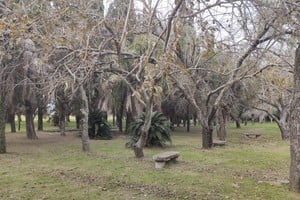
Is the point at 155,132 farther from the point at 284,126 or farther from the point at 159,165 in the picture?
the point at 284,126

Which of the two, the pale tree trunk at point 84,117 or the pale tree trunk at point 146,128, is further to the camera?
the pale tree trunk at point 84,117

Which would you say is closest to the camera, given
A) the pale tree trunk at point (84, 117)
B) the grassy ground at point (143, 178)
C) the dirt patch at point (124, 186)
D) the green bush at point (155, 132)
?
the dirt patch at point (124, 186)

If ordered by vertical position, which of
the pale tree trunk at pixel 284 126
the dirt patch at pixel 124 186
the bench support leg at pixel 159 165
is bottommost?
the dirt patch at pixel 124 186

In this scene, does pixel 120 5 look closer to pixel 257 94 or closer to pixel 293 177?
pixel 293 177

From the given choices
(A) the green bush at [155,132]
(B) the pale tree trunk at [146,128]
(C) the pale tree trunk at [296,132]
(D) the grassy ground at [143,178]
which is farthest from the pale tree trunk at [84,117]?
(C) the pale tree trunk at [296,132]

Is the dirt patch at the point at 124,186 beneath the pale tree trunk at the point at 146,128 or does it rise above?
beneath

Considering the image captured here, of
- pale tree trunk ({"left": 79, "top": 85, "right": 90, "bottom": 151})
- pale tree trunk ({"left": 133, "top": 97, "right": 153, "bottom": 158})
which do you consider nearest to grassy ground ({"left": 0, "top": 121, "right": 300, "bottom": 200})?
pale tree trunk ({"left": 133, "top": 97, "right": 153, "bottom": 158})

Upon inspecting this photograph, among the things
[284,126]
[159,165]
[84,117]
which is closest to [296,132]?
[159,165]

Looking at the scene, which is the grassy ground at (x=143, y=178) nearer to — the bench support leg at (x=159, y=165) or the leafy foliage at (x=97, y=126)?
the bench support leg at (x=159, y=165)

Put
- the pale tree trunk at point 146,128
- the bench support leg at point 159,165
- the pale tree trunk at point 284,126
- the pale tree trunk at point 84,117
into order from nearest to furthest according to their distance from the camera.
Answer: the bench support leg at point 159,165, the pale tree trunk at point 146,128, the pale tree trunk at point 84,117, the pale tree trunk at point 284,126

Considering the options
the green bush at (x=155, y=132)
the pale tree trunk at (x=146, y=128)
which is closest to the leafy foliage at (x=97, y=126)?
the green bush at (x=155, y=132)

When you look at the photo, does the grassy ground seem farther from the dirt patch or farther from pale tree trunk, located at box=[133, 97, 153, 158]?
pale tree trunk, located at box=[133, 97, 153, 158]

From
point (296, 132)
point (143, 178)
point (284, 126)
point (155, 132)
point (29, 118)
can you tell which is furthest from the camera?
point (284, 126)

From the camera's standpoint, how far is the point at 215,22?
19.4 feet
